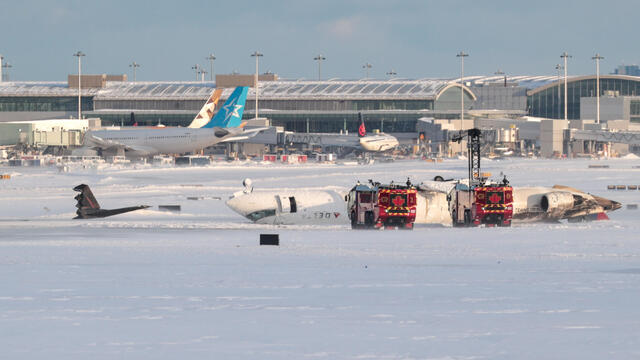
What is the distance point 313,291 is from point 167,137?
4781 inches

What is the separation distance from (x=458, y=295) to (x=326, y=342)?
8026mm

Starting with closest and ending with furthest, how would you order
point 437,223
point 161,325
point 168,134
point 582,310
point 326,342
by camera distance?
point 326,342 < point 161,325 < point 582,310 < point 437,223 < point 168,134

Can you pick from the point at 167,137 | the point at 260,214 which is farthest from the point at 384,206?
the point at 167,137

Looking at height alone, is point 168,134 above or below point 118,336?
above

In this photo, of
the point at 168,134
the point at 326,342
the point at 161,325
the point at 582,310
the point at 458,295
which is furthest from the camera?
the point at 168,134

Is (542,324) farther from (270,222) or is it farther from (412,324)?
(270,222)

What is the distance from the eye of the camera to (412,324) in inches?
1028

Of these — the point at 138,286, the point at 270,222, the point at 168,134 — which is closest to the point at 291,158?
the point at 168,134

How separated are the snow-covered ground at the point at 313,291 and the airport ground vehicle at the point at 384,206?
108 centimetres

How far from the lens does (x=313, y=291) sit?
1248 inches

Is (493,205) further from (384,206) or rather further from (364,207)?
(364,207)

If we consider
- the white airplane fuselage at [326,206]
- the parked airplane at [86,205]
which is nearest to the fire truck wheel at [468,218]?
the white airplane fuselage at [326,206]

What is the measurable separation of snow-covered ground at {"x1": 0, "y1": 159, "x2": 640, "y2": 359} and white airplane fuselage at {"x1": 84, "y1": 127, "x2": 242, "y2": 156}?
90228 millimetres

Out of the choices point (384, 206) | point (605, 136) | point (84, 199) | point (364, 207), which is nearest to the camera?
point (384, 206)
